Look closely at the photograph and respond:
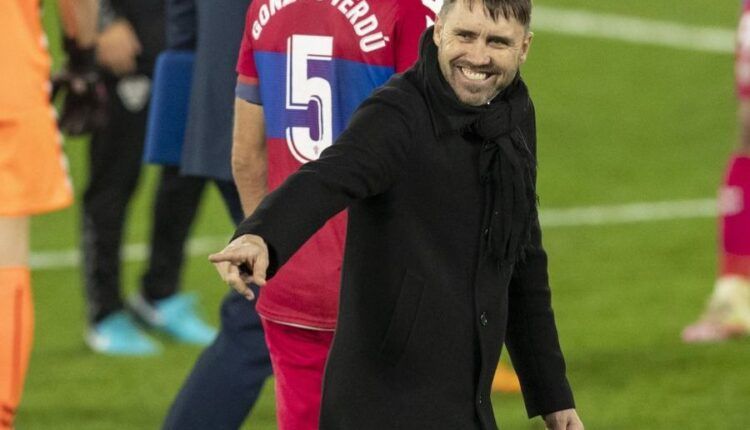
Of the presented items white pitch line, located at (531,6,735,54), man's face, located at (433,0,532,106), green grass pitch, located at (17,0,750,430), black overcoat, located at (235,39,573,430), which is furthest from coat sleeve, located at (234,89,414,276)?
white pitch line, located at (531,6,735,54)

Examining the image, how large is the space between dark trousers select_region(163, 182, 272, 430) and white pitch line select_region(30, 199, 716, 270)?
4131 mm

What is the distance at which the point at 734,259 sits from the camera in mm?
7223

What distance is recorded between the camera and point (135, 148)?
7383mm

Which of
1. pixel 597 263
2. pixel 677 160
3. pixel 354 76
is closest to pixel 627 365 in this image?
pixel 597 263

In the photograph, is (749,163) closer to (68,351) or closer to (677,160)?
(68,351)

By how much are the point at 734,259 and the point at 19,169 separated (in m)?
3.37

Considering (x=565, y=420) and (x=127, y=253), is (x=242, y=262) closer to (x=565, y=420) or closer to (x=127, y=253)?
(x=565, y=420)

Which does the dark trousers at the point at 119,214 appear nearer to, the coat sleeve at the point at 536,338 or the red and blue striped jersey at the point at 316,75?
the red and blue striped jersey at the point at 316,75

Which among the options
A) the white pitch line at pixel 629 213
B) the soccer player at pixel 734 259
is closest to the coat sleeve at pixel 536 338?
the soccer player at pixel 734 259

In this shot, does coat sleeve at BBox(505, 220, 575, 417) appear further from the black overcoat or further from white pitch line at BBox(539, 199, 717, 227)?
white pitch line at BBox(539, 199, 717, 227)

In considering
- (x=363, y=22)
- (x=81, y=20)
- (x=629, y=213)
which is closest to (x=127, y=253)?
(x=629, y=213)

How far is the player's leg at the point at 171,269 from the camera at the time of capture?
7070 millimetres

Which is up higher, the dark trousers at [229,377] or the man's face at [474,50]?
the man's face at [474,50]

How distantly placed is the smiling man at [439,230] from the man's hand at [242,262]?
0.94 feet
